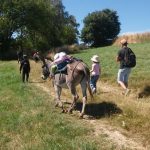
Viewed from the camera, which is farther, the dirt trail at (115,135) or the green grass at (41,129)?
the green grass at (41,129)

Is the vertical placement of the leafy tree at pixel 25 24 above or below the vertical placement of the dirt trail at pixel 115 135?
above

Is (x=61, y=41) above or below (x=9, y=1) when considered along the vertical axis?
below

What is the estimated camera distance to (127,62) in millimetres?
15461

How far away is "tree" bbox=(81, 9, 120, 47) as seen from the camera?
3349 inches

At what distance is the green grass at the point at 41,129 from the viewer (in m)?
9.55

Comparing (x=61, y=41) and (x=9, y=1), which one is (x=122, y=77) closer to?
(x=9, y=1)

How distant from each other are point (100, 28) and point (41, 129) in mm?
77227

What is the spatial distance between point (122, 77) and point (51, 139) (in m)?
6.56

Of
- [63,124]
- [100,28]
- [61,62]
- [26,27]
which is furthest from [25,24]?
[63,124]

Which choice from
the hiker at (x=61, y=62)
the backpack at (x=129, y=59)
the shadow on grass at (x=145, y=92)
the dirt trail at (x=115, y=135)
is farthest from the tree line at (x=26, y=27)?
the dirt trail at (x=115, y=135)

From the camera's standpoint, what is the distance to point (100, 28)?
87250 millimetres

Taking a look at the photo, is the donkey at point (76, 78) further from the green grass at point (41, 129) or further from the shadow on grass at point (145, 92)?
the shadow on grass at point (145, 92)

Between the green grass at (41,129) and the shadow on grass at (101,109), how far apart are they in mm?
768

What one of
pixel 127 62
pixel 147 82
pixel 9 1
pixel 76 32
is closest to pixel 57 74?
pixel 127 62
